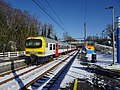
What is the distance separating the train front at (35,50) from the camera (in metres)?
19.8

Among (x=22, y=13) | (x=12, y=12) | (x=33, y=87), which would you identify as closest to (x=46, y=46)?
(x=33, y=87)

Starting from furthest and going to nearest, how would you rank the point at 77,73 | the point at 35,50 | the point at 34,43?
the point at 34,43, the point at 35,50, the point at 77,73

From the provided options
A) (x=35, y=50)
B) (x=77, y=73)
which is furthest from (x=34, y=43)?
(x=77, y=73)

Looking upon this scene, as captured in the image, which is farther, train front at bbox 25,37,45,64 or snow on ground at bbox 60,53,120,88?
train front at bbox 25,37,45,64

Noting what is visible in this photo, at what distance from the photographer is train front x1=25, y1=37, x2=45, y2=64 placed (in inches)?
781

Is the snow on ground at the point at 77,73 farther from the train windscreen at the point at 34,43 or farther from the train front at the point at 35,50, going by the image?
the train windscreen at the point at 34,43

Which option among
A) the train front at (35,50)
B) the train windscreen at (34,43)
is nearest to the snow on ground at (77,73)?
the train front at (35,50)

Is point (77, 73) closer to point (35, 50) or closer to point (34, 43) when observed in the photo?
point (35, 50)

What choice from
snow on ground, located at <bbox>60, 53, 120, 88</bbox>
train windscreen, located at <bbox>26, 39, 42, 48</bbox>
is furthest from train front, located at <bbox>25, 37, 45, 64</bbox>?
snow on ground, located at <bbox>60, 53, 120, 88</bbox>

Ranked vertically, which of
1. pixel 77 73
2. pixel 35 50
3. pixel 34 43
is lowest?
pixel 77 73

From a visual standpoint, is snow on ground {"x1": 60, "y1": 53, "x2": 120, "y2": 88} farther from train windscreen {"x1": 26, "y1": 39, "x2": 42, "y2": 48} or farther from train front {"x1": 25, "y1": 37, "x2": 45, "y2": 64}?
train windscreen {"x1": 26, "y1": 39, "x2": 42, "y2": 48}

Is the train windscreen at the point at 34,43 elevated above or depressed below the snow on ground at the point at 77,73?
above

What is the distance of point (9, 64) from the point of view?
55.6ft

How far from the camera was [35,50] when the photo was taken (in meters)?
19.9
